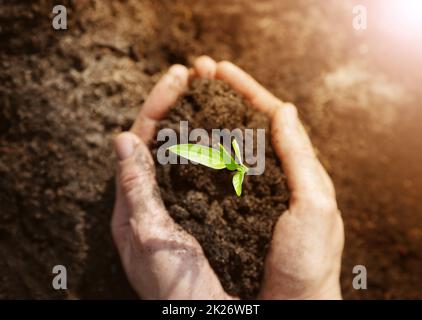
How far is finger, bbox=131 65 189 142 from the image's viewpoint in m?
2.21

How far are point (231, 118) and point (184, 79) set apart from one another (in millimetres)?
377

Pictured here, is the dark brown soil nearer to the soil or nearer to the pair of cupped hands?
the pair of cupped hands

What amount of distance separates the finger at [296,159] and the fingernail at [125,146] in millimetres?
712

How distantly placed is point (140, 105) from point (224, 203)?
35.1 inches

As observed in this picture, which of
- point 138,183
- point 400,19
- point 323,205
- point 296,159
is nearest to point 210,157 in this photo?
point 138,183

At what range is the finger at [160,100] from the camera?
2209 millimetres

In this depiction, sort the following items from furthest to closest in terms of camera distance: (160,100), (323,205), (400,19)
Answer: (400,19), (160,100), (323,205)

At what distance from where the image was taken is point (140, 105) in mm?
2584

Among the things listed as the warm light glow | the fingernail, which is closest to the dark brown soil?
the fingernail

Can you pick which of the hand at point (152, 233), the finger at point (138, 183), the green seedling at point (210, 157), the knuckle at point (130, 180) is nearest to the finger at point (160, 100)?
the hand at point (152, 233)

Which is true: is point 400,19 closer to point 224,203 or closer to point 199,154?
point 224,203

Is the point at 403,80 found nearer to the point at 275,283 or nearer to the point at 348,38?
the point at 348,38

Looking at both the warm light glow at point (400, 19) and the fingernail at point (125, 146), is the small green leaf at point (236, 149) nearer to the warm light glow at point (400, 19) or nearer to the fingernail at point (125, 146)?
the fingernail at point (125, 146)

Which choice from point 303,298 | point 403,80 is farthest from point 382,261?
point 403,80
